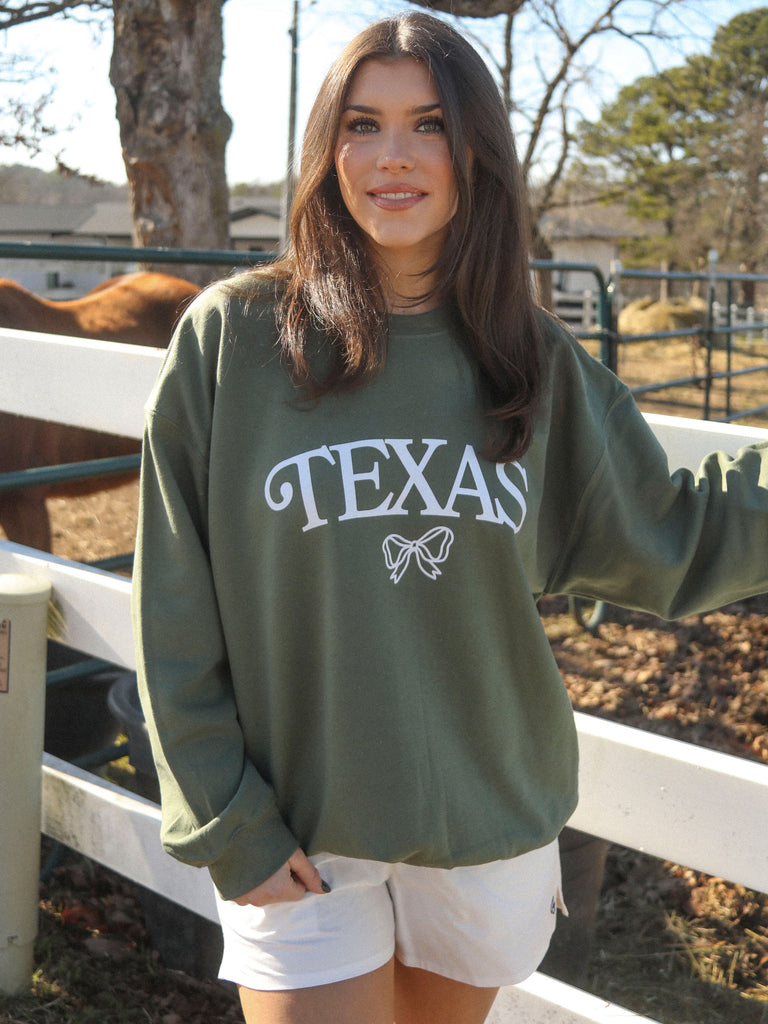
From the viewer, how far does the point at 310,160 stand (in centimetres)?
145

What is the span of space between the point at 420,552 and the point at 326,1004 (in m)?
0.58

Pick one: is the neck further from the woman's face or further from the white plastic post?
the white plastic post

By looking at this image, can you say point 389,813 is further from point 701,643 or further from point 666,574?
point 701,643

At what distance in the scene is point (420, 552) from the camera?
1.32 meters

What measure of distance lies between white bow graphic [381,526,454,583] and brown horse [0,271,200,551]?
2.16m

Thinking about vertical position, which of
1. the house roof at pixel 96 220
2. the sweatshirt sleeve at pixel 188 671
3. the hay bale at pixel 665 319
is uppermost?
the house roof at pixel 96 220

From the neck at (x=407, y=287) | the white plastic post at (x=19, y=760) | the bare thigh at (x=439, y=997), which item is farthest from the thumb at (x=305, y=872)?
the white plastic post at (x=19, y=760)

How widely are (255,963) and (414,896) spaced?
225mm

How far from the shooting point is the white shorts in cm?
131

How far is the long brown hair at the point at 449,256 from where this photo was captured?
135 centimetres

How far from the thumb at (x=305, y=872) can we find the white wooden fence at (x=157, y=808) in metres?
0.59

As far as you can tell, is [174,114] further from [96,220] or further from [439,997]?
[96,220]

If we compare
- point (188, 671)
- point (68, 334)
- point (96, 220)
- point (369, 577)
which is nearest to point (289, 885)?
point (188, 671)

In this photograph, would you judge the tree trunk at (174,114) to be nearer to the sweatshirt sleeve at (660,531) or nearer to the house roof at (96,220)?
the sweatshirt sleeve at (660,531)
